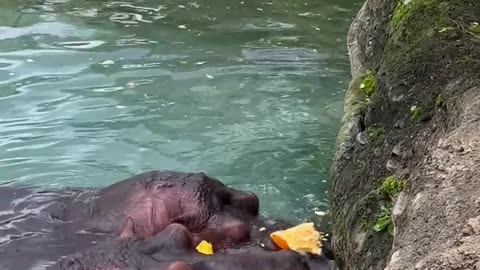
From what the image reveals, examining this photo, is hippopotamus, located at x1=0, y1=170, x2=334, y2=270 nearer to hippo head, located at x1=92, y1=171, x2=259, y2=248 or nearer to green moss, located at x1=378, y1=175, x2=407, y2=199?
hippo head, located at x1=92, y1=171, x2=259, y2=248

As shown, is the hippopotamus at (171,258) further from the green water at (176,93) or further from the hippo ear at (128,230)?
the green water at (176,93)

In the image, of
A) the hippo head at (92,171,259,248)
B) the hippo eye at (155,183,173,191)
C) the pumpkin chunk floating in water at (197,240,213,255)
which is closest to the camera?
the pumpkin chunk floating in water at (197,240,213,255)

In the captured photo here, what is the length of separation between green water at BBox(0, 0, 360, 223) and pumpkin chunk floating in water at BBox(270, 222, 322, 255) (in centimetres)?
74

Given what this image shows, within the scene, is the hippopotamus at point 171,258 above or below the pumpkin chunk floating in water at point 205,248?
above

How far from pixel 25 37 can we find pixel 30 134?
2601 mm

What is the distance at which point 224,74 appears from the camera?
7.47 meters

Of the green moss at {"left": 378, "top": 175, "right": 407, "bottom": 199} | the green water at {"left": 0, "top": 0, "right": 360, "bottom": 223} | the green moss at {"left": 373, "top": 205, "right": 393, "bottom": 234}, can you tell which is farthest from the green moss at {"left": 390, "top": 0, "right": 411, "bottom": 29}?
the green moss at {"left": 373, "top": 205, "right": 393, "bottom": 234}

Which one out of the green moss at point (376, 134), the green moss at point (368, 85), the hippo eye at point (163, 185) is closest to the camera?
the green moss at point (376, 134)

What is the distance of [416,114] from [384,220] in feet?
1.67

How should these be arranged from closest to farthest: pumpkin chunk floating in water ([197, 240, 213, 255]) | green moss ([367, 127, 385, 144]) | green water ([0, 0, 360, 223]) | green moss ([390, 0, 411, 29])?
pumpkin chunk floating in water ([197, 240, 213, 255]), green moss ([367, 127, 385, 144]), green moss ([390, 0, 411, 29]), green water ([0, 0, 360, 223])

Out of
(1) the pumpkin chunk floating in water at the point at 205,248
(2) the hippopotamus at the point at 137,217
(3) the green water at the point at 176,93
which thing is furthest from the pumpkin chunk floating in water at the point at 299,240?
(3) the green water at the point at 176,93

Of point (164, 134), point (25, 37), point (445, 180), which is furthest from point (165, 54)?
point (445, 180)

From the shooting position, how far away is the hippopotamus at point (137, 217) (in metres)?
4.00

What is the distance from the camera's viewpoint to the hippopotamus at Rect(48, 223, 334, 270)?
3.47 meters
